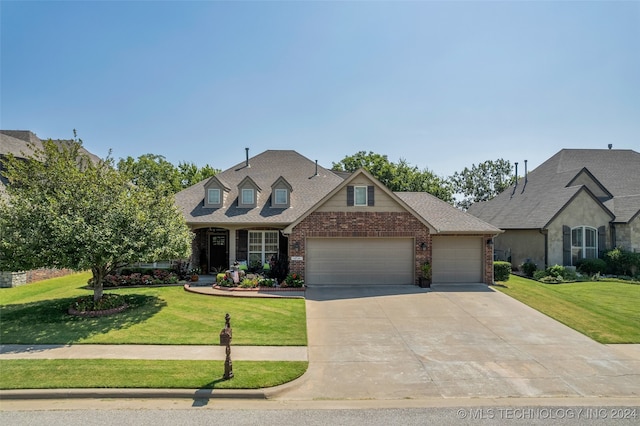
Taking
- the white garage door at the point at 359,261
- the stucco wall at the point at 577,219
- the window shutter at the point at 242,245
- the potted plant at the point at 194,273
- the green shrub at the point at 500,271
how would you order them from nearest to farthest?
the white garage door at the point at 359,261
the potted plant at the point at 194,273
the green shrub at the point at 500,271
the window shutter at the point at 242,245
the stucco wall at the point at 577,219

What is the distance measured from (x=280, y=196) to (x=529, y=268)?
50.2 feet

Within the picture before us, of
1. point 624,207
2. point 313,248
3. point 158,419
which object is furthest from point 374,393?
point 624,207

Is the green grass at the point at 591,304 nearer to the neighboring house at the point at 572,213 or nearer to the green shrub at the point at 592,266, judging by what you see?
the green shrub at the point at 592,266

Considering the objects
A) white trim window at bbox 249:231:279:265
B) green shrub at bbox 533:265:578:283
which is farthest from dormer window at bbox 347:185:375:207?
green shrub at bbox 533:265:578:283

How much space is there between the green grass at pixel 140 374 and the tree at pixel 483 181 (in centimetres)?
5374

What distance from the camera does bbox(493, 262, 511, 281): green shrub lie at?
58.7ft

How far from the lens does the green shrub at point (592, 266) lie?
20.2 meters

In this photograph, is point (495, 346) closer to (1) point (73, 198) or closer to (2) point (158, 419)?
(2) point (158, 419)

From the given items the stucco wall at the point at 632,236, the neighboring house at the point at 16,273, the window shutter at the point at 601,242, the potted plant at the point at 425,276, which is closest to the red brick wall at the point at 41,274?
the neighboring house at the point at 16,273

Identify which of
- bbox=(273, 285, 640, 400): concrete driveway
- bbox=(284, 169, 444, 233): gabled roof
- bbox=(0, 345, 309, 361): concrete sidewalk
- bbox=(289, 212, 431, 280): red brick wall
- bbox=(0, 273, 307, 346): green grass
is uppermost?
bbox=(284, 169, 444, 233): gabled roof

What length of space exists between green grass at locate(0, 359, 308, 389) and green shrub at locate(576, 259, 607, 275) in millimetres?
20235

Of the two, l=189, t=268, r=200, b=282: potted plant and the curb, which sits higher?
l=189, t=268, r=200, b=282: potted plant

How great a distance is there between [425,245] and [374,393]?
10834mm

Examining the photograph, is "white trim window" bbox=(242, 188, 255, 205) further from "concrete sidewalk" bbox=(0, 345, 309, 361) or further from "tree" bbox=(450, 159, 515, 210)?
"tree" bbox=(450, 159, 515, 210)
